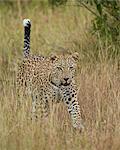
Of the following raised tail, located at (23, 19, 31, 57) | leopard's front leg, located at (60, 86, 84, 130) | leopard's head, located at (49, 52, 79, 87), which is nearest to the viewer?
leopard's head, located at (49, 52, 79, 87)

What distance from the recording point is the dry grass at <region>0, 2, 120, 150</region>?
5312 mm

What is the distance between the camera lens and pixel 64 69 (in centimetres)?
588

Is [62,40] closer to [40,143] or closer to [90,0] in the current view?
[90,0]

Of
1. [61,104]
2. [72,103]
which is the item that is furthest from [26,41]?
[72,103]

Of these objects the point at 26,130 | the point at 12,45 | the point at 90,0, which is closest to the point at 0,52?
the point at 12,45

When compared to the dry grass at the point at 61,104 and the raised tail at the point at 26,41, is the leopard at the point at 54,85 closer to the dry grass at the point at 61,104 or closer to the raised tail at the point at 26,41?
the dry grass at the point at 61,104

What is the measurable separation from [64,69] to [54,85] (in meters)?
0.26

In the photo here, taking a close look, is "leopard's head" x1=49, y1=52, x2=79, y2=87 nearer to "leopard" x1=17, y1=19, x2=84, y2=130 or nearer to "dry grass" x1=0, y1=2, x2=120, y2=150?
"leopard" x1=17, y1=19, x2=84, y2=130

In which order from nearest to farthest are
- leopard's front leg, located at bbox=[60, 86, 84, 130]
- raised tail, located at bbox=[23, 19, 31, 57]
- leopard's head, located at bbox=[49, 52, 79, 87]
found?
leopard's head, located at bbox=[49, 52, 79, 87] → leopard's front leg, located at bbox=[60, 86, 84, 130] → raised tail, located at bbox=[23, 19, 31, 57]

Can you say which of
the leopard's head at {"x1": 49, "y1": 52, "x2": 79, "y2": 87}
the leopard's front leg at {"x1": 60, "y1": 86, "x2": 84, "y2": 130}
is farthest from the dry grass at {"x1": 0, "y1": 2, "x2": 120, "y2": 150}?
the leopard's head at {"x1": 49, "y1": 52, "x2": 79, "y2": 87}

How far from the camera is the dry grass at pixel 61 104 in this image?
5.31m

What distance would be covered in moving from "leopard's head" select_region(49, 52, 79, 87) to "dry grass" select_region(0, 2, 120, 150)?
22 centimetres

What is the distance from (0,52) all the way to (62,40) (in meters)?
0.80

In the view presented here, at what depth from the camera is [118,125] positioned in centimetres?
558
